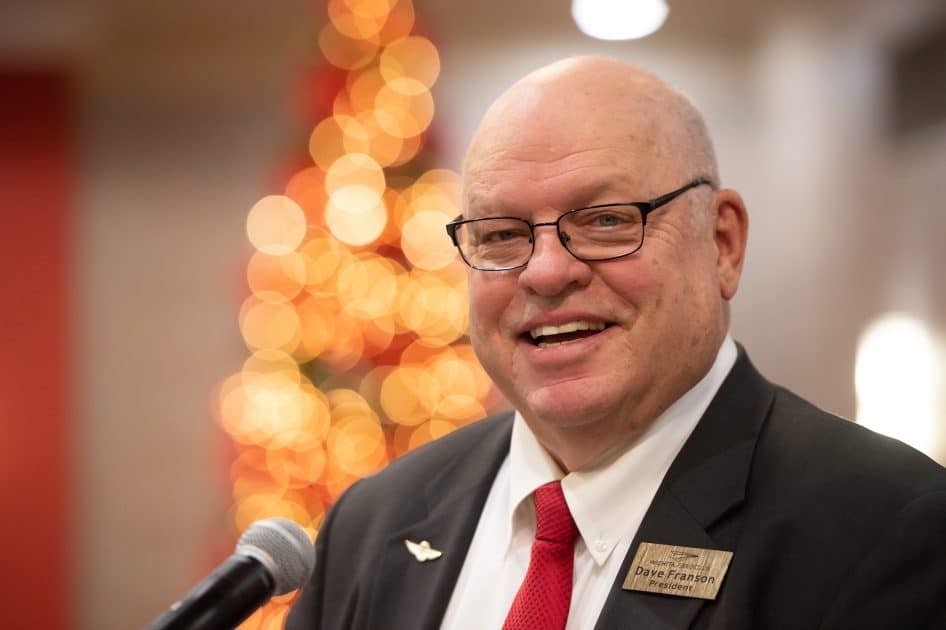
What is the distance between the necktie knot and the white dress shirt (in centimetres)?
1

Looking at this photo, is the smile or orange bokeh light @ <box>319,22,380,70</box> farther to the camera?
orange bokeh light @ <box>319,22,380,70</box>

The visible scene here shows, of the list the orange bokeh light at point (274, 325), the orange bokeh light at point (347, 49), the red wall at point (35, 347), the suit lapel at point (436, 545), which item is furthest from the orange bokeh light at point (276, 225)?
the suit lapel at point (436, 545)

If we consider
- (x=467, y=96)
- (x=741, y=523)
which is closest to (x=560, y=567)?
(x=741, y=523)

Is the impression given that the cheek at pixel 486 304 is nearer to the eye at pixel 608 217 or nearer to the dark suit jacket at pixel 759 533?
the eye at pixel 608 217

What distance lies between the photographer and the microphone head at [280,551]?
→ 1.25 meters

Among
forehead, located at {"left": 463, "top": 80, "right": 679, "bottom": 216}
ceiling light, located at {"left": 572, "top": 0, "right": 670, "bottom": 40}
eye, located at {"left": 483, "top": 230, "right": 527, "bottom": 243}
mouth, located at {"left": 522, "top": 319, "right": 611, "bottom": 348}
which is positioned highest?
ceiling light, located at {"left": 572, "top": 0, "right": 670, "bottom": 40}

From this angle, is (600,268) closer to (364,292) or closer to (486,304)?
(486,304)

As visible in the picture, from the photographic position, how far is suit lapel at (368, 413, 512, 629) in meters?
1.75

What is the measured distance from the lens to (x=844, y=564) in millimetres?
1373

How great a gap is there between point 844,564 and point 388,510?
2.80 feet

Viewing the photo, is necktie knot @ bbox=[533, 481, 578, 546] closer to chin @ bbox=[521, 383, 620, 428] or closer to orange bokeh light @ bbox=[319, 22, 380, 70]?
chin @ bbox=[521, 383, 620, 428]

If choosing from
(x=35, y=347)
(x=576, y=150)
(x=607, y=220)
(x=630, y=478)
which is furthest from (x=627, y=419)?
(x=35, y=347)

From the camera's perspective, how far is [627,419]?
5.35 ft

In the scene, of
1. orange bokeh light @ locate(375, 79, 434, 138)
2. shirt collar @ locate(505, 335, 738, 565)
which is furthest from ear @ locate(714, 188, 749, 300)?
orange bokeh light @ locate(375, 79, 434, 138)
